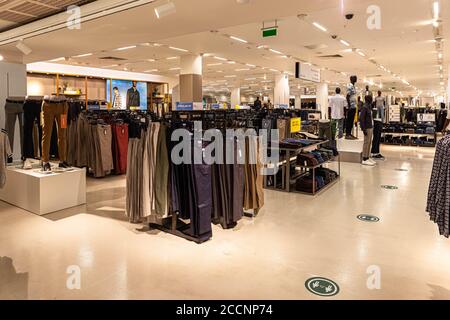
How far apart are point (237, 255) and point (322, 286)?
0.98 meters

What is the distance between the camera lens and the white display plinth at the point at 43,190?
16.6 feet

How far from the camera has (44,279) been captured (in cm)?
307

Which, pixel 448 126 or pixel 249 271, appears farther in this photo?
pixel 249 271

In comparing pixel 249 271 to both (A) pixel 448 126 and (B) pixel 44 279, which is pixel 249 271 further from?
(A) pixel 448 126

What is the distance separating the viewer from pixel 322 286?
2947 mm

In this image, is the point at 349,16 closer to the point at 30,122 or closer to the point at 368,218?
the point at 368,218

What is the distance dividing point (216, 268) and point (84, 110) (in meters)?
5.84

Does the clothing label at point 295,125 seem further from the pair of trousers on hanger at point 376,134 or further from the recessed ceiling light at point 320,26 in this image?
the pair of trousers on hanger at point 376,134

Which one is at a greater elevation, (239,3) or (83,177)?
(239,3)

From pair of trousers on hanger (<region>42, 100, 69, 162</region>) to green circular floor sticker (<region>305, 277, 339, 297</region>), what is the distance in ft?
15.2

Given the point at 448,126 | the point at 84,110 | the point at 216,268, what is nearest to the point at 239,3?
the point at 448,126

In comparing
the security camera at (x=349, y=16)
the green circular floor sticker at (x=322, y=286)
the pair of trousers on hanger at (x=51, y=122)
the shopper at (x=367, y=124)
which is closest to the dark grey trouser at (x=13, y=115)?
the pair of trousers on hanger at (x=51, y=122)

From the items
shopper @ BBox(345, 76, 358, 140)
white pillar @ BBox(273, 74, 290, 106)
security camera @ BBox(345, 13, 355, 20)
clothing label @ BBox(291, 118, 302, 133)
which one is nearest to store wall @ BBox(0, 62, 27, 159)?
clothing label @ BBox(291, 118, 302, 133)

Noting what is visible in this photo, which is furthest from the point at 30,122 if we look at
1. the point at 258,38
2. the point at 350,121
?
the point at 350,121
